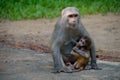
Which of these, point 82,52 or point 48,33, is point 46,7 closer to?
point 48,33

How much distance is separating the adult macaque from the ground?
26 cm

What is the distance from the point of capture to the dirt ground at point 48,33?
38.3 feet

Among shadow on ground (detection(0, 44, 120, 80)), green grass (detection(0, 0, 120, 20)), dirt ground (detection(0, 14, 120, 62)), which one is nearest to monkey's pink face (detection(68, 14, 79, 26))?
shadow on ground (detection(0, 44, 120, 80))

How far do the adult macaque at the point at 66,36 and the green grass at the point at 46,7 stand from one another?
784 centimetres

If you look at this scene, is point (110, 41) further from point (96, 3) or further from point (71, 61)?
point (96, 3)

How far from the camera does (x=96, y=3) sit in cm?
1828

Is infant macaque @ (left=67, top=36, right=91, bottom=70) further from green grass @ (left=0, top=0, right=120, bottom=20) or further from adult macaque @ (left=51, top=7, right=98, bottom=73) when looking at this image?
green grass @ (left=0, top=0, right=120, bottom=20)

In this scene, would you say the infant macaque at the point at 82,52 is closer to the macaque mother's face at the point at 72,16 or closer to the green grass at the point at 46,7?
the macaque mother's face at the point at 72,16

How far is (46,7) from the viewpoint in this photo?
1788 centimetres

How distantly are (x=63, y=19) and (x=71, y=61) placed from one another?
76 centimetres

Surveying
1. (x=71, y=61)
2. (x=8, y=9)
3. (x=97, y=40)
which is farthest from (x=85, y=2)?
(x=71, y=61)

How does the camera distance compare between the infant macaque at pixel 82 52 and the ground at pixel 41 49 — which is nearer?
the ground at pixel 41 49

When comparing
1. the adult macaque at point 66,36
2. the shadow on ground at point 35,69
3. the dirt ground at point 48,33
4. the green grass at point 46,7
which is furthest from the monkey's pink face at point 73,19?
the green grass at point 46,7

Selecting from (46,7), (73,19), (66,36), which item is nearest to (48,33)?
(46,7)
